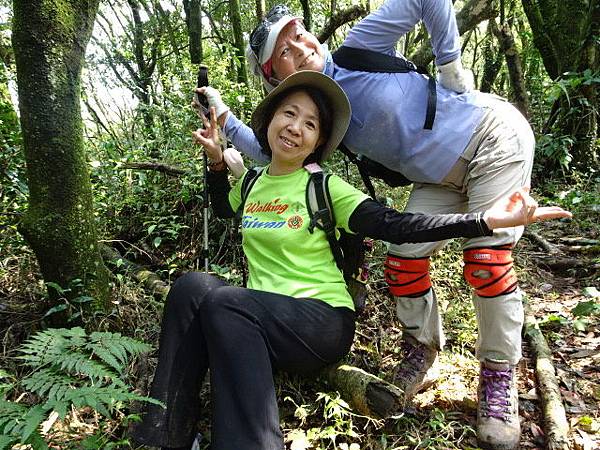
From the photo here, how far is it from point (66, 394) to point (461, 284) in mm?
3267

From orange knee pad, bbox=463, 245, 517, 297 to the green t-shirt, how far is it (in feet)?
2.27

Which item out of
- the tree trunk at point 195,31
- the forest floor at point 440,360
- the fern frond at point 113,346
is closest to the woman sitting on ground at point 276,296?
the fern frond at point 113,346

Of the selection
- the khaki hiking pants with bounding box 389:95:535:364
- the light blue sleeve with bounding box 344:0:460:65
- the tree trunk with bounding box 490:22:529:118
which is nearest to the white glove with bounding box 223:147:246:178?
the light blue sleeve with bounding box 344:0:460:65

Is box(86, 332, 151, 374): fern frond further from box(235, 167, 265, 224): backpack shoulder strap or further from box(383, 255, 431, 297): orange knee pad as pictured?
box(383, 255, 431, 297): orange knee pad

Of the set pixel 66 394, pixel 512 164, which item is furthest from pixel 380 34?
pixel 66 394

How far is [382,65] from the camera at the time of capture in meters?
2.59

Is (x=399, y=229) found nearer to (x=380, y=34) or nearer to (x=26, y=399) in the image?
(x=380, y=34)

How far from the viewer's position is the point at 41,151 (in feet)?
9.18

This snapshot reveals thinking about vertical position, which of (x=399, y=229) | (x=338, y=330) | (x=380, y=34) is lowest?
(x=338, y=330)

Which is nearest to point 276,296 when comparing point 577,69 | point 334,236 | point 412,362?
point 334,236

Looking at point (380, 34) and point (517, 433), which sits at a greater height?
point (380, 34)

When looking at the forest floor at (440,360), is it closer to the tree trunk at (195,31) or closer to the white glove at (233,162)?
the white glove at (233,162)

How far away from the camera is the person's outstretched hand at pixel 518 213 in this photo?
6.55 ft

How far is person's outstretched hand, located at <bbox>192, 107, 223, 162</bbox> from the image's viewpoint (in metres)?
3.17
